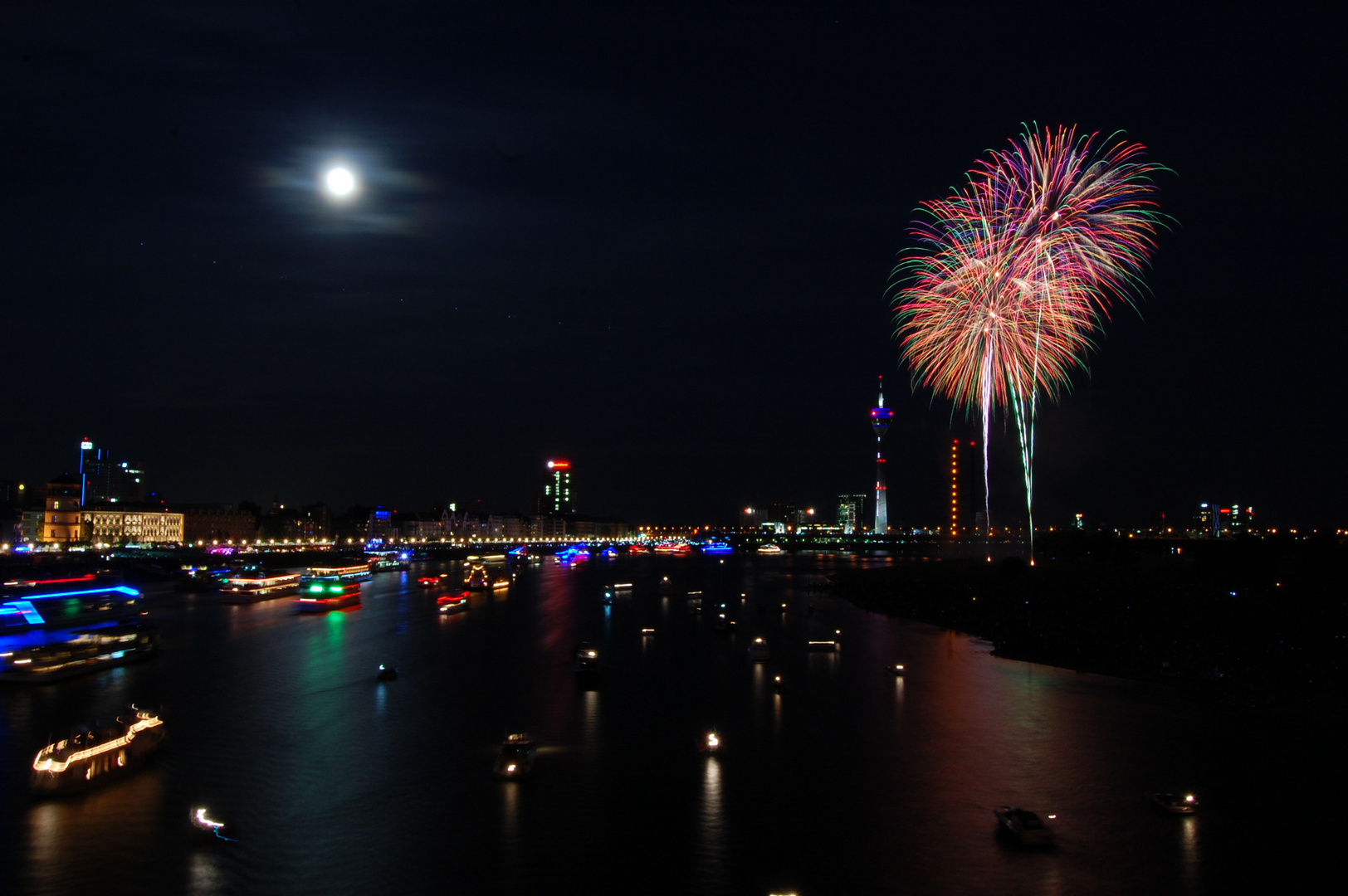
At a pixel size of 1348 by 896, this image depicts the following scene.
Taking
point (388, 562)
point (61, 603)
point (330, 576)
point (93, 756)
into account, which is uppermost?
point (93, 756)

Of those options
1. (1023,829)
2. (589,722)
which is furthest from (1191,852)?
(589,722)

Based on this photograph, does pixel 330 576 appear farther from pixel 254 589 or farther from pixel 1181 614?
pixel 1181 614

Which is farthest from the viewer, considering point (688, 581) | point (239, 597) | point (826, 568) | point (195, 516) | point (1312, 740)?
point (195, 516)

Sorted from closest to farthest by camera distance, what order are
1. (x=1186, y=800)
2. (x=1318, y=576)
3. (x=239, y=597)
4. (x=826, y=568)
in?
(x=1186, y=800), (x=1318, y=576), (x=239, y=597), (x=826, y=568)

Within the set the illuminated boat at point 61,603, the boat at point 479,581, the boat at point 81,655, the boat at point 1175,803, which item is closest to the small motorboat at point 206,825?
the boat at point 1175,803

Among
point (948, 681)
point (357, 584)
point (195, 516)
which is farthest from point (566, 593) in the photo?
point (195, 516)

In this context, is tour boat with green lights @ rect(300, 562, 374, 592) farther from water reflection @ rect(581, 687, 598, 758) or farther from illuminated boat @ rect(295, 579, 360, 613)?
water reflection @ rect(581, 687, 598, 758)

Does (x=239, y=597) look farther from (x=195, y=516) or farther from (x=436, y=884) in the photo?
(x=195, y=516)

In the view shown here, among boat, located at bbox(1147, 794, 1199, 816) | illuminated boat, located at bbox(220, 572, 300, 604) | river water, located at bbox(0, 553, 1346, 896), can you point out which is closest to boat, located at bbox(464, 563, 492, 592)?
illuminated boat, located at bbox(220, 572, 300, 604)
